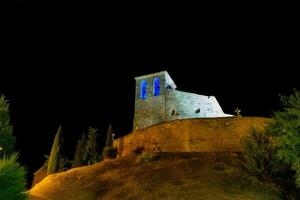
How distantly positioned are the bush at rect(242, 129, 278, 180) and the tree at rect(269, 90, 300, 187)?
1.74m

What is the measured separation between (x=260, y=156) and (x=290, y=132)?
12.9 ft

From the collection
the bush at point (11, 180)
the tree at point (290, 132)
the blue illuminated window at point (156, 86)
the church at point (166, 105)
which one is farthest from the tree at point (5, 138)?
the blue illuminated window at point (156, 86)

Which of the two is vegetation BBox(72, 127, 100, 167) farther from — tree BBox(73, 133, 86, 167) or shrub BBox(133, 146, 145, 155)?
shrub BBox(133, 146, 145, 155)

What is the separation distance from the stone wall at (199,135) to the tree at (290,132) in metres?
8.73

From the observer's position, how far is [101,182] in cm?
2205

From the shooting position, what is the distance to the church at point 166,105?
3847 cm

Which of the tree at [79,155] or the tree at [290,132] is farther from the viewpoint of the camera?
the tree at [79,155]

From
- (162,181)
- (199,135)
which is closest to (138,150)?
(199,135)

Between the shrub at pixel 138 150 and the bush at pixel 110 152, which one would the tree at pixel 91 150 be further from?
the shrub at pixel 138 150

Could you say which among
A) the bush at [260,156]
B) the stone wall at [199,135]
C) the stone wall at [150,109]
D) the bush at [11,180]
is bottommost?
the bush at [11,180]

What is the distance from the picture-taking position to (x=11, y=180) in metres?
7.41

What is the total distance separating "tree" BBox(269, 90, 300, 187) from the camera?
53.3 feet

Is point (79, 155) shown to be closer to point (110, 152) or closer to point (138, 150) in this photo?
point (110, 152)

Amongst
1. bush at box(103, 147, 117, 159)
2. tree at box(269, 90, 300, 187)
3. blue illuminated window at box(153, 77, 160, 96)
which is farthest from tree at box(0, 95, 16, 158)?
blue illuminated window at box(153, 77, 160, 96)
